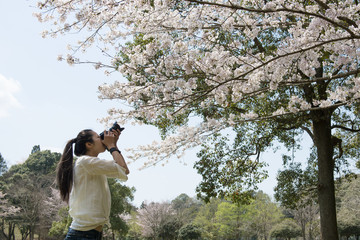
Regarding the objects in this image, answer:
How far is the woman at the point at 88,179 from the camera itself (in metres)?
1.78

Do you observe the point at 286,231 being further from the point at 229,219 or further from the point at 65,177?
the point at 65,177

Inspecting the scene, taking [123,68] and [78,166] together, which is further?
[123,68]

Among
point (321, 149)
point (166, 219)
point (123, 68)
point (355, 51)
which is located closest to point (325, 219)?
point (321, 149)

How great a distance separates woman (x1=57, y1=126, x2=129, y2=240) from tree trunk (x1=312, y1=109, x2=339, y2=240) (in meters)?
5.91

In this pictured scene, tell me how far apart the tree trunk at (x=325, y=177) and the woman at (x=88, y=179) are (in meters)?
5.91

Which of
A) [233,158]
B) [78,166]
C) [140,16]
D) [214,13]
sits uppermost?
[214,13]

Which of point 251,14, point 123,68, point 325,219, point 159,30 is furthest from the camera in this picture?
point 325,219

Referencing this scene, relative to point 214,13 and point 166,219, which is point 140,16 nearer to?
point 214,13

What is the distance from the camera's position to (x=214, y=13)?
4016 mm

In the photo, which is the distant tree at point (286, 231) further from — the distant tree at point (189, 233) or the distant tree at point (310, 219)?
the distant tree at point (189, 233)

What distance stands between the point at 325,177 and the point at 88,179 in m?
6.22

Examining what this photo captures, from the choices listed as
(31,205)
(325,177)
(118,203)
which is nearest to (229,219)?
(118,203)

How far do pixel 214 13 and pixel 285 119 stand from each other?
377 centimetres

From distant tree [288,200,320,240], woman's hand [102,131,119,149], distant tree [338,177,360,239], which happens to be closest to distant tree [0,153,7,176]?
distant tree [288,200,320,240]
